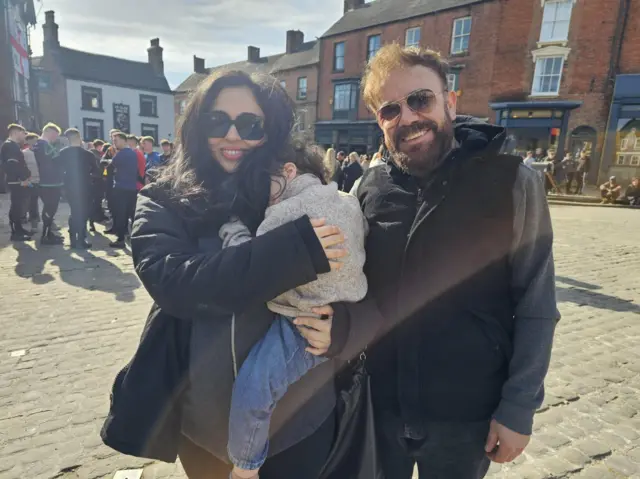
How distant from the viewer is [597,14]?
65.0 ft

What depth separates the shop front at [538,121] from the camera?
20.9 metres

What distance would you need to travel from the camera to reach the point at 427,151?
162 cm

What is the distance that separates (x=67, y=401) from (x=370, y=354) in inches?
113

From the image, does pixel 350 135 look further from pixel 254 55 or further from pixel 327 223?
pixel 327 223

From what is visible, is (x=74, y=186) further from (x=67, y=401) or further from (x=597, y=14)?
(x=597, y=14)

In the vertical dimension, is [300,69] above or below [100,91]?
above

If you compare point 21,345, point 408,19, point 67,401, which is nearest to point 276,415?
point 67,401

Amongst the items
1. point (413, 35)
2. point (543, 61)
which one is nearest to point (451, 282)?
point (543, 61)

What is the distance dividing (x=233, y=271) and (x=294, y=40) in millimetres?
39009

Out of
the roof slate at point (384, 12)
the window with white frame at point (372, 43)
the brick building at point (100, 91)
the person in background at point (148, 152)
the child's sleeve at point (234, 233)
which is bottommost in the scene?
the child's sleeve at point (234, 233)

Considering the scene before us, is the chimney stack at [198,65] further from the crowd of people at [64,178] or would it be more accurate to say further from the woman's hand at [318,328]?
the woman's hand at [318,328]

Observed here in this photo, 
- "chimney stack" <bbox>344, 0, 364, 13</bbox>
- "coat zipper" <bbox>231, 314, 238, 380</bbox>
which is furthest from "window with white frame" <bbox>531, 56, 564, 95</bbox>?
"coat zipper" <bbox>231, 314, 238, 380</bbox>

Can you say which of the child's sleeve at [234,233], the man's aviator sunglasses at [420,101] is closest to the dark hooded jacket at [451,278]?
the man's aviator sunglasses at [420,101]

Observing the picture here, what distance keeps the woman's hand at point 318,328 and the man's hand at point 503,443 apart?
777 millimetres
